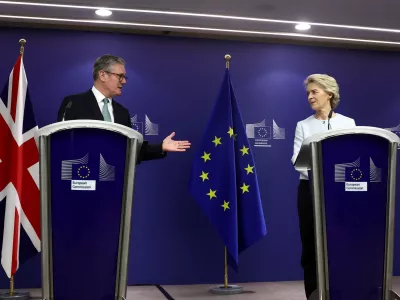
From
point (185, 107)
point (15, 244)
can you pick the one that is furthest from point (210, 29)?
point (15, 244)

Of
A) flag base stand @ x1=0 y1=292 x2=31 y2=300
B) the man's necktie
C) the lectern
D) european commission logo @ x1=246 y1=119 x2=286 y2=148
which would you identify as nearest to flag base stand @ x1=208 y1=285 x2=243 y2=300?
european commission logo @ x1=246 y1=119 x2=286 y2=148

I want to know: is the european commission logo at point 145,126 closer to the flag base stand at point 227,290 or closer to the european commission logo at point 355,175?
the flag base stand at point 227,290

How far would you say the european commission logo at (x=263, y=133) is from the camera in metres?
5.64

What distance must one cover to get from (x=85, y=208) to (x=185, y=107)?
3.33m

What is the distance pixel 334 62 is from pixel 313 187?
12.1 ft

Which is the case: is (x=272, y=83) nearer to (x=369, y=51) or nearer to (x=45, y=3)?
(x=369, y=51)

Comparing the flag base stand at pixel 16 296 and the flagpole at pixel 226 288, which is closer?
the flag base stand at pixel 16 296

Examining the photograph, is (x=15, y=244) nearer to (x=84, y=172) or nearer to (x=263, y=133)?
(x=84, y=172)

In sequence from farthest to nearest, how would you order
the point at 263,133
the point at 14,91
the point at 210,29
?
1. the point at 263,133
2. the point at 210,29
3. the point at 14,91

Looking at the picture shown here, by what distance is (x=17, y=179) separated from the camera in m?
4.31

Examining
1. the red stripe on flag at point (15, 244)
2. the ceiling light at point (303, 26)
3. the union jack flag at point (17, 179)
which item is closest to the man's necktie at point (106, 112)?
the union jack flag at point (17, 179)

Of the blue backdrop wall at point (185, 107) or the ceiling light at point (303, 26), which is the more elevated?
the ceiling light at point (303, 26)

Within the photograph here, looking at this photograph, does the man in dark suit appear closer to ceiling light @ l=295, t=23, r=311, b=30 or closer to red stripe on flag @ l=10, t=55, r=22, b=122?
red stripe on flag @ l=10, t=55, r=22, b=122

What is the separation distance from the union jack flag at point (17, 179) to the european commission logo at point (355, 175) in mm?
2648
